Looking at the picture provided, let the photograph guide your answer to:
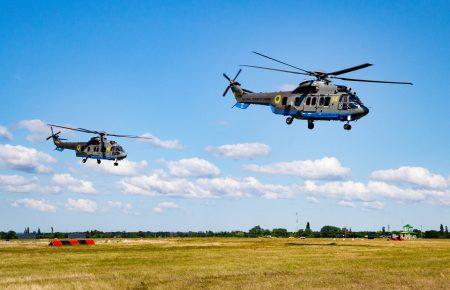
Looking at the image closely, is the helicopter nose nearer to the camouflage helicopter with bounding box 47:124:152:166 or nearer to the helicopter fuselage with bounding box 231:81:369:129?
the helicopter fuselage with bounding box 231:81:369:129

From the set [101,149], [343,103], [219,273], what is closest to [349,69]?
[343,103]

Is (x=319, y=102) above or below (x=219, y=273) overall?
above

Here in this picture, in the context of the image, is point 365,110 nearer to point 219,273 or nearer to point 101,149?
point 219,273

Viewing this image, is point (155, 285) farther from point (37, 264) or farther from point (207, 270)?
point (37, 264)

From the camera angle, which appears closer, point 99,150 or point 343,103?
point 343,103

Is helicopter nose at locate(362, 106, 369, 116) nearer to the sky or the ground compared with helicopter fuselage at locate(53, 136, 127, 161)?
nearer to the ground

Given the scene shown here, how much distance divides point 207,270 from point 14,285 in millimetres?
15244

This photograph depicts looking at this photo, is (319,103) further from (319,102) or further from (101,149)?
(101,149)

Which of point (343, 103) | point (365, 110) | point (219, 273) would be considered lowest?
point (219, 273)

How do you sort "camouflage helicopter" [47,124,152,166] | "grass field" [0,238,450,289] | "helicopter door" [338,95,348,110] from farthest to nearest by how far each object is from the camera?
"camouflage helicopter" [47,124,152,166]
"helicopter door" [338,95,348,110]
"grass field" [0,238,450,289]

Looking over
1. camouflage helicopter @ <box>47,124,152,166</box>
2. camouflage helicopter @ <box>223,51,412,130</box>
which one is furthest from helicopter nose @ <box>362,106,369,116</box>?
camouflage helicopter @ <box>47,124,152,166</box>

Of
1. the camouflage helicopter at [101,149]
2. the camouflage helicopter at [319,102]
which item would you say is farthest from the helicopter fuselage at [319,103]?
the camouflage helicopter at [101,149]

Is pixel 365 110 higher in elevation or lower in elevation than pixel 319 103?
lower

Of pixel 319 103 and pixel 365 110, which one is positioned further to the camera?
pixel 319 103
